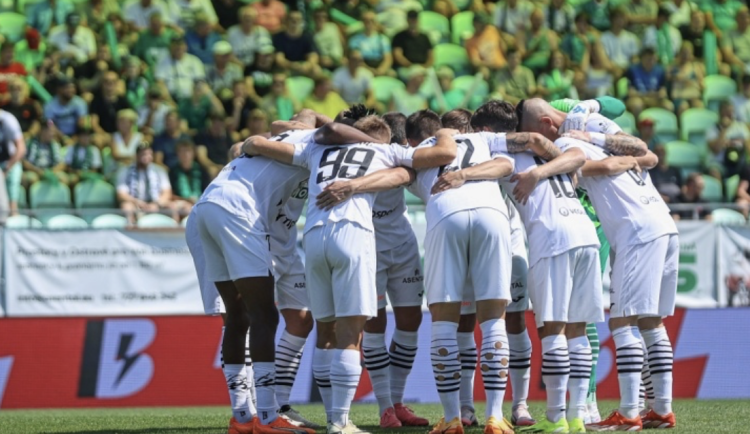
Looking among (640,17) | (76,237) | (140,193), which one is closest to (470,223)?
(76,237)

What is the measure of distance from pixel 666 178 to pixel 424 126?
9266 mm

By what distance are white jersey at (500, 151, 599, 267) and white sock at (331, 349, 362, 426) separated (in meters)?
1.62

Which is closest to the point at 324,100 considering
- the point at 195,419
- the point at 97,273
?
the point at 97,273

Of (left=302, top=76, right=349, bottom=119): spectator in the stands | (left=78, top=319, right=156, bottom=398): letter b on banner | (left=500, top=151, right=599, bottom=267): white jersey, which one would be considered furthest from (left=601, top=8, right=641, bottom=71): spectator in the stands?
(left=500, top=151, right=599, bottom=267): white jersey

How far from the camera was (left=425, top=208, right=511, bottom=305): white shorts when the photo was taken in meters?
9.26

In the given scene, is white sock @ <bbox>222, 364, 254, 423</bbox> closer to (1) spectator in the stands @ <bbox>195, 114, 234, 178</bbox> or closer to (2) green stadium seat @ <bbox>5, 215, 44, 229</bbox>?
(2) green stadium seat @ <bbox>5, 215, 44, 229</bbox>

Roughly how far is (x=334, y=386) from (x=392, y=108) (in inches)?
446

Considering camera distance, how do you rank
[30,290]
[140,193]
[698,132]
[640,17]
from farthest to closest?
[640,17], [698,132], [140,193], [30,290]

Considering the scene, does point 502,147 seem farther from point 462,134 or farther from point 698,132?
point 698,132

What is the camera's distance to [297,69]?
20922mm

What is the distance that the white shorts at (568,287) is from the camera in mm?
9430

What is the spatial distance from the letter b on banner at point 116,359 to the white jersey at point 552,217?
23.7ft

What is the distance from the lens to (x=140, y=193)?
57.6 feet

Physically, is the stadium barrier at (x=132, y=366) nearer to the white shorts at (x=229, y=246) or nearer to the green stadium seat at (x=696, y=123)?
the white shorts at (x=229, y=246)
